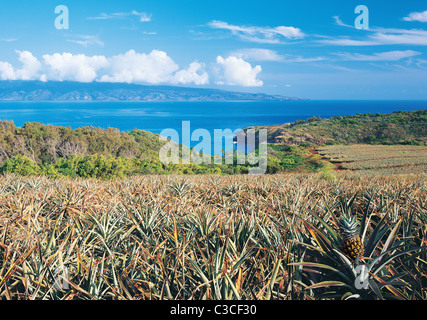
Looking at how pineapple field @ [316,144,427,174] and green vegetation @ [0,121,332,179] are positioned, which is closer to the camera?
green vegetation @ [0,121,332,179]

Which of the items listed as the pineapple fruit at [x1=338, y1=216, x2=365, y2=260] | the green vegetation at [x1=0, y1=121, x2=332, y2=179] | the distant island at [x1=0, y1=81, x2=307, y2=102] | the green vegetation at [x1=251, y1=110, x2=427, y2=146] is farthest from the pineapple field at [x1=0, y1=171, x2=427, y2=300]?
the distant island at [x1=0, y1=81, x2=307, y2=102]

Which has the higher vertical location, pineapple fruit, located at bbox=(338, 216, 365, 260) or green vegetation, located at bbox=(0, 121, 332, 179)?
pineapple fruit, located at bbox=(338, 216, 365, 260)

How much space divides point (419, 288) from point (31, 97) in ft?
405

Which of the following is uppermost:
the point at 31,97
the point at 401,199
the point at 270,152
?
the point at 31,97

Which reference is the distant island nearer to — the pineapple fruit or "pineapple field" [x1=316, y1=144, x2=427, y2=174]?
"pineapple field" [x1=316, y1=144, x2=427, y2=174]

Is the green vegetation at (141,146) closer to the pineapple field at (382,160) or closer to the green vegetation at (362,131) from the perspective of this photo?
the green vegetation at (362,131)

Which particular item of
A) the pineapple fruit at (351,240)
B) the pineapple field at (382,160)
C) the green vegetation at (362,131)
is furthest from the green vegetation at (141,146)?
the pineapple fruit at (351,240)

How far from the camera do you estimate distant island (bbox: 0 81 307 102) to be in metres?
110

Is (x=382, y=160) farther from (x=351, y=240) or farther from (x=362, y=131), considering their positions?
(x=351, y=240)

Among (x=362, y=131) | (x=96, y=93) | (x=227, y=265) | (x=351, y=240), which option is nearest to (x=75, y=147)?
(x=227, y=265)

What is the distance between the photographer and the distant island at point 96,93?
363ft
